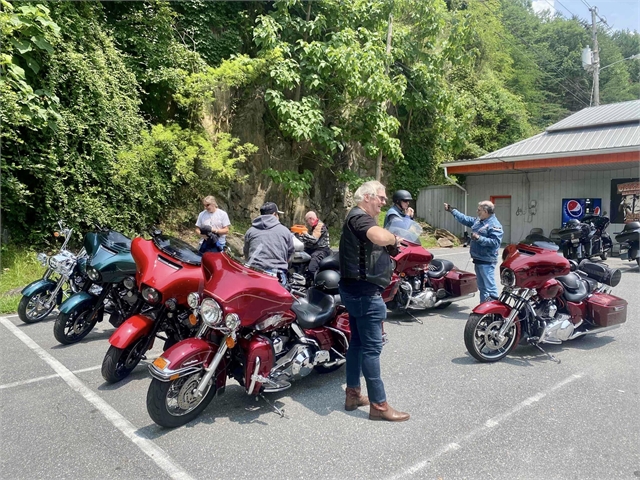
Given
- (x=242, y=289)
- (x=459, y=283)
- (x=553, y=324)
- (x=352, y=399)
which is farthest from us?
(x=459, y=283)

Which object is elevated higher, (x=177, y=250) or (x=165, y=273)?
(x=177, y=250)

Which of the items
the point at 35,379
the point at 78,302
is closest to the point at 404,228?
the point at 78,302

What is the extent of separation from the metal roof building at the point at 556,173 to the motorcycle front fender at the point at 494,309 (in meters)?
11.2

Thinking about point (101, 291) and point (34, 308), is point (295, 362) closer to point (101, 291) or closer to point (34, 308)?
point (101, 291)

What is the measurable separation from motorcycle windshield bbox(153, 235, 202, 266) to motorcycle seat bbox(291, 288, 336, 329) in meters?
1.05

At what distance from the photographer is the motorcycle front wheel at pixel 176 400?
321cm

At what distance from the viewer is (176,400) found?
10.9ft

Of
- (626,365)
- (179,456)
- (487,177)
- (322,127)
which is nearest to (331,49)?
(322,127)

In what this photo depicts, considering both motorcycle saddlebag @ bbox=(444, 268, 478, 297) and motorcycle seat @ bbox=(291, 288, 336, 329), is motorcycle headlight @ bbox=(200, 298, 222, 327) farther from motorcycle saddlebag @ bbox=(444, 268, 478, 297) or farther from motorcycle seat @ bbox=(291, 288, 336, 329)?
motorcycle saddlebag @ bbox=(444, 268, 478, 297)

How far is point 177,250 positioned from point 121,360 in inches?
44.3

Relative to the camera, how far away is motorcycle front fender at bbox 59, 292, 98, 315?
516 centimetres

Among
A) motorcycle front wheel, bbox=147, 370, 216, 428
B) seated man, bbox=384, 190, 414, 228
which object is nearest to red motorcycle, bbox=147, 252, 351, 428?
motorcycle front wheel, bbox=147, 370, 216, 428

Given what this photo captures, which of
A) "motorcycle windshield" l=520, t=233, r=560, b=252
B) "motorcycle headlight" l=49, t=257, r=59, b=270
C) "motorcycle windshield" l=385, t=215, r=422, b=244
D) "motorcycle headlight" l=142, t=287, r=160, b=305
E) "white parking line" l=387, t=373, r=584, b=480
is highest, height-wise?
"motorcycle windshield" l=385, t=215, r=422, b=244

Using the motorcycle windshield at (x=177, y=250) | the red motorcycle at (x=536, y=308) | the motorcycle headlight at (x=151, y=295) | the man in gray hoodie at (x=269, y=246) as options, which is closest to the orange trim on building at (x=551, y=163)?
the red motorcycle at (x=536, y=308)
